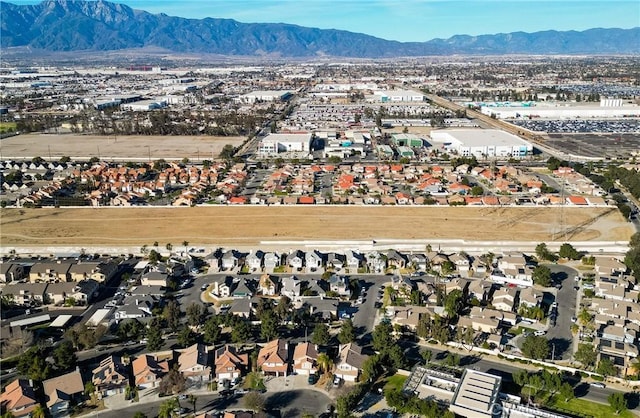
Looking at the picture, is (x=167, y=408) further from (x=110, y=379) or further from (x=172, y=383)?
(x=110, y=379)

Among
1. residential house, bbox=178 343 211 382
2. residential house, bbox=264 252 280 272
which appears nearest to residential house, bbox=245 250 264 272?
residential house, bbox=264 252 280 272

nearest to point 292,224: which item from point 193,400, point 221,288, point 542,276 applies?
point 221,288

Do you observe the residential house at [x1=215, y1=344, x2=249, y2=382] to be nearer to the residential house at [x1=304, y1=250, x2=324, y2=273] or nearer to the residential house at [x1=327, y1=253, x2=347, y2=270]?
the residential house at [x1=304, y1=250, x2=324, y2=273]

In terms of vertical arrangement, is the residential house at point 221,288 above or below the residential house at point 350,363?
above

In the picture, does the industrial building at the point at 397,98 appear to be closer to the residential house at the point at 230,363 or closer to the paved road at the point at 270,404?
the residential house at the point at 230,363

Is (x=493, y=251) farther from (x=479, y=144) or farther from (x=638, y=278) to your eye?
(x=479, y=144)

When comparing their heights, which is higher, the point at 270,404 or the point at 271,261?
the point at 271,261

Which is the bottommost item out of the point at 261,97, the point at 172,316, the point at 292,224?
the point at 172,316

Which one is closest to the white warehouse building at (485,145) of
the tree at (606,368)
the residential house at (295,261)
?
the residential house at (295,261)
